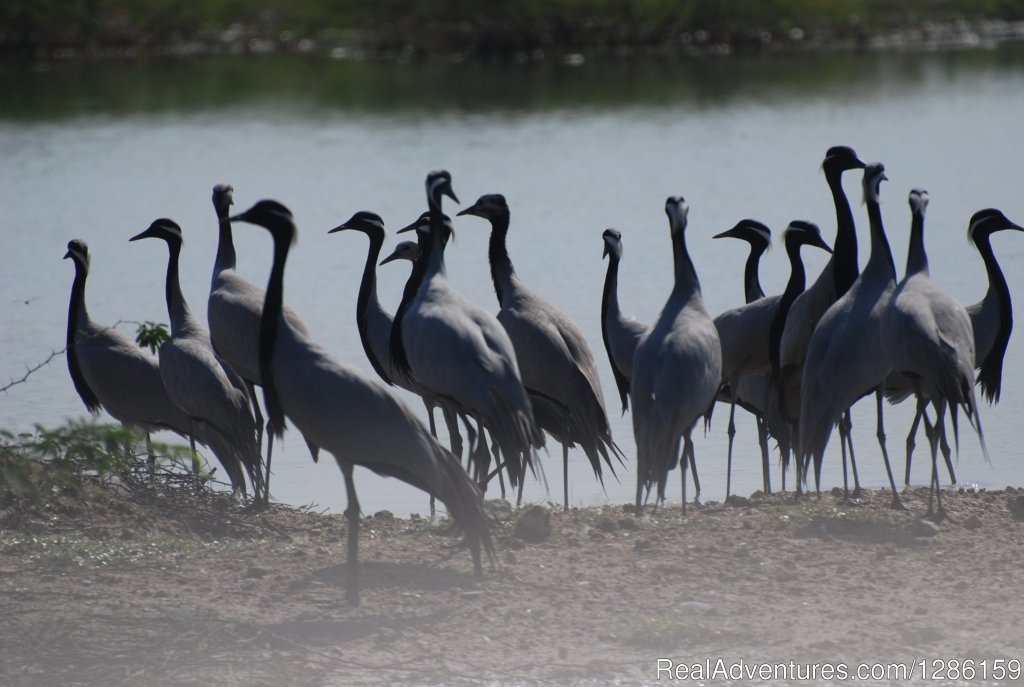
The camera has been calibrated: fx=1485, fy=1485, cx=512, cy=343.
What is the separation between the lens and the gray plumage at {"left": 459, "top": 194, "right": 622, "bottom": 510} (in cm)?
774

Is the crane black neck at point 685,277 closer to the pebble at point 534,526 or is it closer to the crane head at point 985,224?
the pebble at point 534,526

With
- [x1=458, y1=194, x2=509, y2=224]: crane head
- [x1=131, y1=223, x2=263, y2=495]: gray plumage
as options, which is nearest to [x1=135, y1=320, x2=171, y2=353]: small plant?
[x1=131, y1=223, x2=263, y2=495]: gray plumage

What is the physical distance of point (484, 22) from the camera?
123 feet

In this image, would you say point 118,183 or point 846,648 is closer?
point 846,648

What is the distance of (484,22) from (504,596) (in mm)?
32711

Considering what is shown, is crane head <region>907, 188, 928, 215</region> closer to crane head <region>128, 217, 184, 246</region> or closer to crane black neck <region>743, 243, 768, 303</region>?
crane black neck <region>743, 243, 768, 303</region>

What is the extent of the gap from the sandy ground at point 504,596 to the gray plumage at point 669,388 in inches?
12.0

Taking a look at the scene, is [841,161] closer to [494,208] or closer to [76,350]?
[494,208]

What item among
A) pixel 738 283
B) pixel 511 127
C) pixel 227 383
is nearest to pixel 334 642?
pixel 227 383

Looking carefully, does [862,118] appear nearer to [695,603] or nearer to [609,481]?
[609,481]

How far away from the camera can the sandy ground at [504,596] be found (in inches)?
210

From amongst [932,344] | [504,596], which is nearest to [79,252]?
[504,596]

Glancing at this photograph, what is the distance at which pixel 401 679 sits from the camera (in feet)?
17.2

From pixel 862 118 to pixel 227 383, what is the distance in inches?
778
